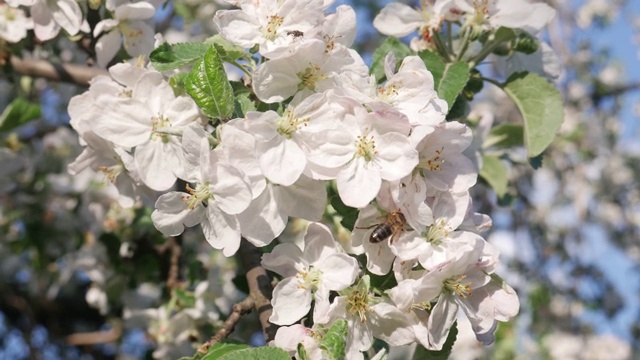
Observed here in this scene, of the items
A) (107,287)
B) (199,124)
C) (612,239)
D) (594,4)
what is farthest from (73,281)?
(594,4)

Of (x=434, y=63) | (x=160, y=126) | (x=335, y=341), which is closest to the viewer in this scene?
(x=335, y=341)

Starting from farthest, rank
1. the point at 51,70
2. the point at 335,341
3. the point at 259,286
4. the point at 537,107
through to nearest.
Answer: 1. the point at 51,70
2. the point at 537,107
3. the point at 259,286
4. the point at 335,341

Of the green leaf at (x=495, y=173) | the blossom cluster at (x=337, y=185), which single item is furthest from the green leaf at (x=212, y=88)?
the green leaf at (x=495, y=173)

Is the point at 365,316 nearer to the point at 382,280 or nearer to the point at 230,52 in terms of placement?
the point at 382,280

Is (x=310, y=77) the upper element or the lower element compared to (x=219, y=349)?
upper

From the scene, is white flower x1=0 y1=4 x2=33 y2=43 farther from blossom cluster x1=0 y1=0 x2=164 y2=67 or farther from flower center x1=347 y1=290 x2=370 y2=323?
flower center x1=347 y1=290 x2=370 y2=323

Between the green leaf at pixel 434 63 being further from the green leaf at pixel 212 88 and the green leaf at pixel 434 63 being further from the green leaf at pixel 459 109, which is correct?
the green leaf at pixel 212 88

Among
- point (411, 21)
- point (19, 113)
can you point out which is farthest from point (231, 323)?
point (19, 113)
